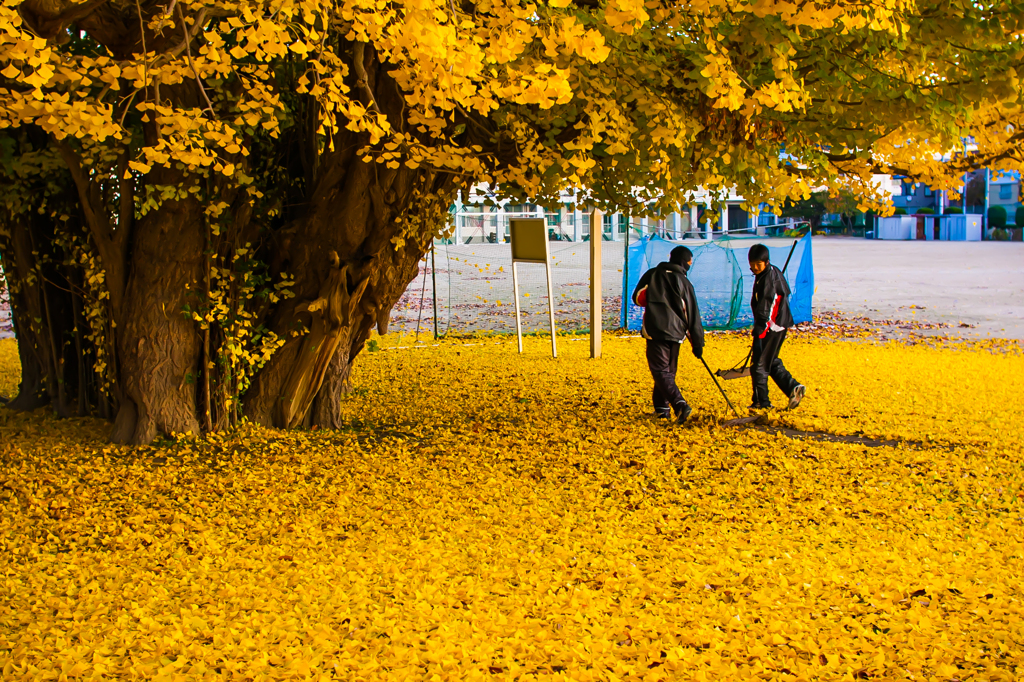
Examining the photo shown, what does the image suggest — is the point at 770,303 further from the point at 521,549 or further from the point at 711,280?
the point at 711,280

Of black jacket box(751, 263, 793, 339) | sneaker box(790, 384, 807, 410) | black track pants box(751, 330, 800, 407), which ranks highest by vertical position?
black jacket box(751, 263, 793, 339)

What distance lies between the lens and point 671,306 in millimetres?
7730

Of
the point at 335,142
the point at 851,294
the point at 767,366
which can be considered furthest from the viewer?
the point at 851,294

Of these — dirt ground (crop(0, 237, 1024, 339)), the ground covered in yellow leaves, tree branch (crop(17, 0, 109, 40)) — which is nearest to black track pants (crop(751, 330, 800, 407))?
the ground covered in yellow leaves

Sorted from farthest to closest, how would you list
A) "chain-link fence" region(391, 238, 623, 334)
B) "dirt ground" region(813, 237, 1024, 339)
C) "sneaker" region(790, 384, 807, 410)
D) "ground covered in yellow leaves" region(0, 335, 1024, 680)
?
"dirt ground" region(813, 237, 1024, 339)
"chain-link fence" region(391, 238, 623, 334)
"sneaker" region(790, 384, 807, 410)
"ground covered in yellow leaves" region(0, 335, 1024, 680)

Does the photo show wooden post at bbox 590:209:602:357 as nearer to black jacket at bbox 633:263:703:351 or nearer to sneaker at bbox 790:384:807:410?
black jacket at bbox 633:263:703:351

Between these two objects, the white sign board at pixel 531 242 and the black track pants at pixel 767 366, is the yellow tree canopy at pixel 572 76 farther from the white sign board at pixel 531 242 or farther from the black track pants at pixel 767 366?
the white sign board at pixel 531 242

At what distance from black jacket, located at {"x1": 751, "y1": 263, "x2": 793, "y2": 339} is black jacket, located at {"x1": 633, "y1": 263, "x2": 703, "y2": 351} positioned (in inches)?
26.3

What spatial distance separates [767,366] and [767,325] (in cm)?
41

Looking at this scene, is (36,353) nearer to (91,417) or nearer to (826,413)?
(91,417)

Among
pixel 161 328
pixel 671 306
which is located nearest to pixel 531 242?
pixel 671 306

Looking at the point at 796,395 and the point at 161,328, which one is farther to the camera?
the point at 796,395

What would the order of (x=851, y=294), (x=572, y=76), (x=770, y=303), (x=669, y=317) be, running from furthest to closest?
(x=851, y=294), (x=770, y=303), (x=669, y=317), (x=572, y=76)

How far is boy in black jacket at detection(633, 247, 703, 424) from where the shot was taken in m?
7.70
